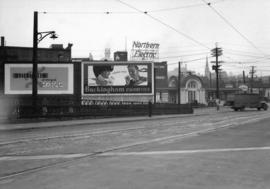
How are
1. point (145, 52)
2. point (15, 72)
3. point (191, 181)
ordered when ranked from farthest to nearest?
point (145, 52), point (15, 72), point (191, 181)

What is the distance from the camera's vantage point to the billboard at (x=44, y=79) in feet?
156

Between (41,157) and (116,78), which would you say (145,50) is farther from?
(41,157)

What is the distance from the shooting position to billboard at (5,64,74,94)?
47.4 m

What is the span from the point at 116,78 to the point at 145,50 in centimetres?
2364

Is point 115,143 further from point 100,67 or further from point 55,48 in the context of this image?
point 55,48

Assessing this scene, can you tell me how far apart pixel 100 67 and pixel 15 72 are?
33.8 feet

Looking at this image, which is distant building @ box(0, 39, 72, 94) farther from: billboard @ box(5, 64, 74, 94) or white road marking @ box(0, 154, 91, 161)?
white road marking @ box(0, 154, 91, 161)

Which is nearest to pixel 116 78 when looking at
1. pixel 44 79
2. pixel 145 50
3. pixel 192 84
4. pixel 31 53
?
pixel 44 79

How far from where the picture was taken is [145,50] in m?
73.2

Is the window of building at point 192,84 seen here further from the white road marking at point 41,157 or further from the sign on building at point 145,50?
the white road marking at point 41,157

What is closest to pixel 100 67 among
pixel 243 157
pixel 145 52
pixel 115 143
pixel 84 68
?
pixel 84 68

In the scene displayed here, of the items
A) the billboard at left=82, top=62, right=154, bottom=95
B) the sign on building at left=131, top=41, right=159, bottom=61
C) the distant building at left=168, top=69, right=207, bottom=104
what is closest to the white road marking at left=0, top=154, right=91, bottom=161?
the billboard at left=82, top=62, right=154, bottom=95

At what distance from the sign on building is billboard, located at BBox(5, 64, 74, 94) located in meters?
26.7

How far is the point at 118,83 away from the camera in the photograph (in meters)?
50.6
